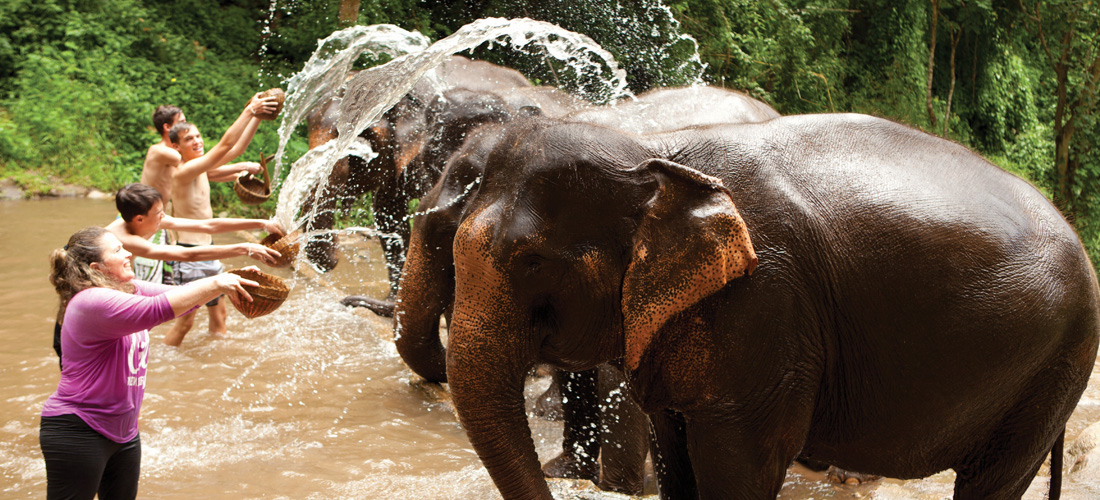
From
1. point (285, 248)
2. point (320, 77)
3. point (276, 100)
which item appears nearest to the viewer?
point (285, 248)

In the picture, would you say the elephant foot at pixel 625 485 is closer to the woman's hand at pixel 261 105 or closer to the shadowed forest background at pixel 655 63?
the woman's hand at pixel 261 105

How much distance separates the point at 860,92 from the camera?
12.5 m

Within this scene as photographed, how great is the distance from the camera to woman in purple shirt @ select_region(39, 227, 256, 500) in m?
2.93

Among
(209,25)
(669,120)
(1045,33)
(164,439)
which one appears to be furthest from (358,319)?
(209,25)

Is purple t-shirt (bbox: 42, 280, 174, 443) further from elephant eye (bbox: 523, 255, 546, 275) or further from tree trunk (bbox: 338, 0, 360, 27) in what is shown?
tree trunk (bbox: 338, 0, 360, 27)

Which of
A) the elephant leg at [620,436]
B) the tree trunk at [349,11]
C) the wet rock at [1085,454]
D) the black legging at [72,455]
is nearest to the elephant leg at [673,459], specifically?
the elephant leg at [620,436]

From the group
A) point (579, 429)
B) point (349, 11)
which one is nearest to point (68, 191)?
point (349, 11)

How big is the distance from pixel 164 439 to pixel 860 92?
10433mm

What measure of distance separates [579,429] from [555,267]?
1959 mm

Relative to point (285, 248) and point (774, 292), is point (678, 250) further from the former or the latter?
point (285, 248)

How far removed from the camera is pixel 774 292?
2.37 meters

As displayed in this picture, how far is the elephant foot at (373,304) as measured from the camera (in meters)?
6.80

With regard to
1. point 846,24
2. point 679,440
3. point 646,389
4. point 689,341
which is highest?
point 846,24

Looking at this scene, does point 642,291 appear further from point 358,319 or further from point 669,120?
point 358,319
